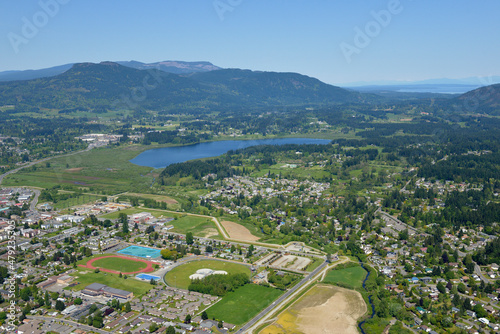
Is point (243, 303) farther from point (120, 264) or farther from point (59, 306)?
point (120, 264)

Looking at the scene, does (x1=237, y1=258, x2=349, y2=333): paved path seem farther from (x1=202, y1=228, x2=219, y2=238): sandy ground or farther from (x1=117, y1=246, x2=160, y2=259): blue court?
(x1=117, y1=246, x2=160, y2=259): blue court

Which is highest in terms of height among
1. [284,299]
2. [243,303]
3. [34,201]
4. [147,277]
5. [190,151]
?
[190,151]

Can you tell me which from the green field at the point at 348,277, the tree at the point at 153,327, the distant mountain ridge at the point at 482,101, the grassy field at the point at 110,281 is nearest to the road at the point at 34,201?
the grassy field at the point at 110,281

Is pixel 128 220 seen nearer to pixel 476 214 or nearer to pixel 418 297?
pixel 418 297

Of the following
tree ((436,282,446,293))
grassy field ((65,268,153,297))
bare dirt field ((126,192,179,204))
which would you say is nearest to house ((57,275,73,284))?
grassy field ((65,268,153,297))

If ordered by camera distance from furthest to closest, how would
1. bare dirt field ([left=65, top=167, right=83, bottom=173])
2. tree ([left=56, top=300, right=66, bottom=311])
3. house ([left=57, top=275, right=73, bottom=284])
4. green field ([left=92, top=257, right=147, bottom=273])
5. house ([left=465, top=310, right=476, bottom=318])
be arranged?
bare dirt field ([left=65, top=167, right=83, bottom=173]), green field ([left=92, top=257, right=147, bottom=273]), house ([left=57, top=275, right=73, bottom=284]), tree ([left=56, top=300, right=66, bottom=311]), house ([left=465, top=310, right=476, bottom=318])

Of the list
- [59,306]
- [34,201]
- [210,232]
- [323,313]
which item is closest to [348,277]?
[323,313]
